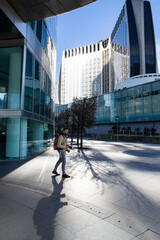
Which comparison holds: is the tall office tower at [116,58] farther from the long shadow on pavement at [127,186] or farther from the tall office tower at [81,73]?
the long shadow on pavement at [127,186]

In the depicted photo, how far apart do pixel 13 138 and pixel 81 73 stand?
169730mm

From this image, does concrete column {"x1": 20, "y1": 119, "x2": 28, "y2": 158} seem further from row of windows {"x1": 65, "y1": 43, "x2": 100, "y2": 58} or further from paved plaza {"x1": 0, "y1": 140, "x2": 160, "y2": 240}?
row of windows {"x1": 65, "y1": 43, "x2": 100, "y2": 58}

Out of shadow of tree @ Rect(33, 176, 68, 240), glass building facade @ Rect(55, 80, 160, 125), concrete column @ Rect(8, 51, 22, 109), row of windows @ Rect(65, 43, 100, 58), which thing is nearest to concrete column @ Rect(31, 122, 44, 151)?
concrete column @ Rect(8, 51, 22, 109)

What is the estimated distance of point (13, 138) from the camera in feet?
33.9

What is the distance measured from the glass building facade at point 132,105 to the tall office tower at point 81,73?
356 feet

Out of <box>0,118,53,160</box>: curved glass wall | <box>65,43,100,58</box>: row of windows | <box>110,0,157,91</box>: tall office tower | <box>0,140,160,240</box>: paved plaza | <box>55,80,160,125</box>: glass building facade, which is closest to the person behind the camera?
<box>0,140,160,240</box>: paved plaza

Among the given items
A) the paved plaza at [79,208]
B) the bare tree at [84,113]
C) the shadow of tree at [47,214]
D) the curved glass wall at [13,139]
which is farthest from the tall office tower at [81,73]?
the shadow of tree at [47,214]

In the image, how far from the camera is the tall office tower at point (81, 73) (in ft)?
559

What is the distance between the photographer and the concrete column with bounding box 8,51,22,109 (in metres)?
10.2

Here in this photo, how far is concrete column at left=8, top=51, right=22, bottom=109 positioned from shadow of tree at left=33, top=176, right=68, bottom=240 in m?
7.01

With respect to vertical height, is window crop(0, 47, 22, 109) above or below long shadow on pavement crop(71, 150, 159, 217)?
above

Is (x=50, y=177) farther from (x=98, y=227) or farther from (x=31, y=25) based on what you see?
(x=31, y=25)

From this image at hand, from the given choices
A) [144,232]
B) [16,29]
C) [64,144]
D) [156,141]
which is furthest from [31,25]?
[156,141]

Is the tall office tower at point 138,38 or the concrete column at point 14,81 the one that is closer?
the concrete column at point 14,81
